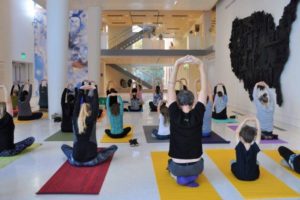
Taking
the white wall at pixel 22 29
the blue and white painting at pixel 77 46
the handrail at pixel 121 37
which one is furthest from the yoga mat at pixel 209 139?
the handrail at pixel 121 37

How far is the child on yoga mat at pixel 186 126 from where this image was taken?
3359 millimetres

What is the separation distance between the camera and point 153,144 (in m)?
5.88

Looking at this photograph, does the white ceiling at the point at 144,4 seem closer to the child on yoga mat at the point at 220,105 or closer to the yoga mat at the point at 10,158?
the child on yoga mat at the point at 220,105

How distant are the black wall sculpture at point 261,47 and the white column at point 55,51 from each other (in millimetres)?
6463

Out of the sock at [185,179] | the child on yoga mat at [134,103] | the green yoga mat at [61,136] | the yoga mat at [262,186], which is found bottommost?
the yoga mat at [262,186]

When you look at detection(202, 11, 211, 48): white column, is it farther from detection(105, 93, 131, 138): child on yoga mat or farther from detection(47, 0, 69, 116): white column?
detection(105, 93, 131, 138): child on yoga mat

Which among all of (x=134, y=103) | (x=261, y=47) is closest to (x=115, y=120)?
(x=134, y=103)

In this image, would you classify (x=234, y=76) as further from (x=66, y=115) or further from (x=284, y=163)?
(x=284, y=163)

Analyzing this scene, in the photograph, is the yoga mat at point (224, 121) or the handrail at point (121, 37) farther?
the handrail at point (121, 37)

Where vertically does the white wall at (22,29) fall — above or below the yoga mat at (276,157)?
above

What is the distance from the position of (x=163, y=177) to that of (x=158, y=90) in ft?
26.0

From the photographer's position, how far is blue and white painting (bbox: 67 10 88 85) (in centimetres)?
2033

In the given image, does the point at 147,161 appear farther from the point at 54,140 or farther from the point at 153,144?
the point at 54,140

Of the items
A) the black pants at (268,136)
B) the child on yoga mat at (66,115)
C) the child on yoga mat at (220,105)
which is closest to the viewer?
the black pants at (268,136)
